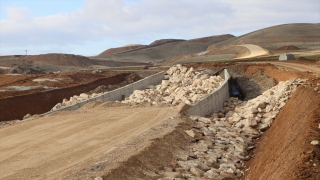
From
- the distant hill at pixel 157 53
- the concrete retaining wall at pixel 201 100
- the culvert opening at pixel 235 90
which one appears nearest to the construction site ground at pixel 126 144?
the concrete retaining wall at pixel 201 100

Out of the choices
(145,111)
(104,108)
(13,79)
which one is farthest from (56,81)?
(145,111)

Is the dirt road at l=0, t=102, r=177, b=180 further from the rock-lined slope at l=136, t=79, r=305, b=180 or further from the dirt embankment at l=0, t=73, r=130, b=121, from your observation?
the dirt embankment at l=0, t=73, r=130, b=121

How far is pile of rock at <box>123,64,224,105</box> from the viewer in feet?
68.0

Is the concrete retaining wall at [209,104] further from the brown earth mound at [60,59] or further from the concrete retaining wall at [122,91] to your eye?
the brown earth mound at [60,59]

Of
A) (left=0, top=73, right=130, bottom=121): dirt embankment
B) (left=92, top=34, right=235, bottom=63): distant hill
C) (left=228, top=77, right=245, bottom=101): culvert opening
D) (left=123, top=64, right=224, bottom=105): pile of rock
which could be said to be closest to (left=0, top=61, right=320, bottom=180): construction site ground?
(left=123, top=64, right=224, bottom=105): pile of rock

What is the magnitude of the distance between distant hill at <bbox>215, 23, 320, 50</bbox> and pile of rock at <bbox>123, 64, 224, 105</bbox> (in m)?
47.9

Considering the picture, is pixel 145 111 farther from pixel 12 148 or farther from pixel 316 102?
pixel 316 102

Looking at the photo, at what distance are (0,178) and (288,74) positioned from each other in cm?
1802

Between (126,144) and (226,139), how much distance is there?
386 cm

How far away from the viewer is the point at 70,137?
42.6 ft

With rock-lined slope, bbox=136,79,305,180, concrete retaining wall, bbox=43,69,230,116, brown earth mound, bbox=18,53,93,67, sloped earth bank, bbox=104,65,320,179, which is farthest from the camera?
brown earth mound, bbox=18,53,93,67

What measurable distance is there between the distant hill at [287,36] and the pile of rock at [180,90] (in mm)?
47867

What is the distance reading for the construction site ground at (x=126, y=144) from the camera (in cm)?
872

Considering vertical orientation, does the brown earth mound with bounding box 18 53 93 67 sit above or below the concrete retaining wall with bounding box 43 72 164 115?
above
